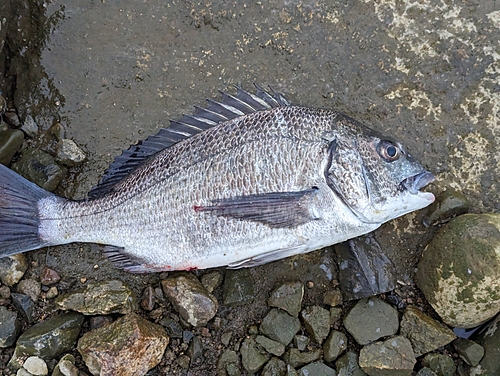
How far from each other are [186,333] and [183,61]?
2.19 m

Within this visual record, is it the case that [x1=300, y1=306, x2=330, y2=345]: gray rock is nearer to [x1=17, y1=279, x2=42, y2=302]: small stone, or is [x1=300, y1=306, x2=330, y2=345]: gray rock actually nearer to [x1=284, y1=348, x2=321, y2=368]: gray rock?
[x1=284, y1=348, x2=321, y2=368]: gray rock

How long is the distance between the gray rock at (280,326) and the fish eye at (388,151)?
1407 millimetres

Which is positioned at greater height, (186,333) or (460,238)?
(460,238)

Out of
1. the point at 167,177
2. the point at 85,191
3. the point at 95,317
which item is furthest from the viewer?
the point at 85,191

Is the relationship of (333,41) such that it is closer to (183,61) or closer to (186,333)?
(183,61)

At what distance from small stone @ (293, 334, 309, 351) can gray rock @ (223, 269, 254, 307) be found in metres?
0.46

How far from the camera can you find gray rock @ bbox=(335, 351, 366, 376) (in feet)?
10.7

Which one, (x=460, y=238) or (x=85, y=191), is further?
(x=85, y=191)

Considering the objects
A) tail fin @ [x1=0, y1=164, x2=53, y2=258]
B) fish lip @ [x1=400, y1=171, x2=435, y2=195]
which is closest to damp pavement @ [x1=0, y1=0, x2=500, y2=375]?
tail fin @ [x1=0, y1=164, x2=53, y2=258]

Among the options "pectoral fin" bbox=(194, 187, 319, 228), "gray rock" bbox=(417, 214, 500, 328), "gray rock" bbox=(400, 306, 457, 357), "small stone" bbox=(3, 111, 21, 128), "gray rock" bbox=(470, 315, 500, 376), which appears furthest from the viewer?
"small stone" bbox=(3, 111, 21, 128)

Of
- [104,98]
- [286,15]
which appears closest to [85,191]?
[104,98]

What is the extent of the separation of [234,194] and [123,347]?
1368 millimetres

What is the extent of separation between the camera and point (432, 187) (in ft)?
11.3

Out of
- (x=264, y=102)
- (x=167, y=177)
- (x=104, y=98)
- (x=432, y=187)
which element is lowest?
(x=432, y=187)
